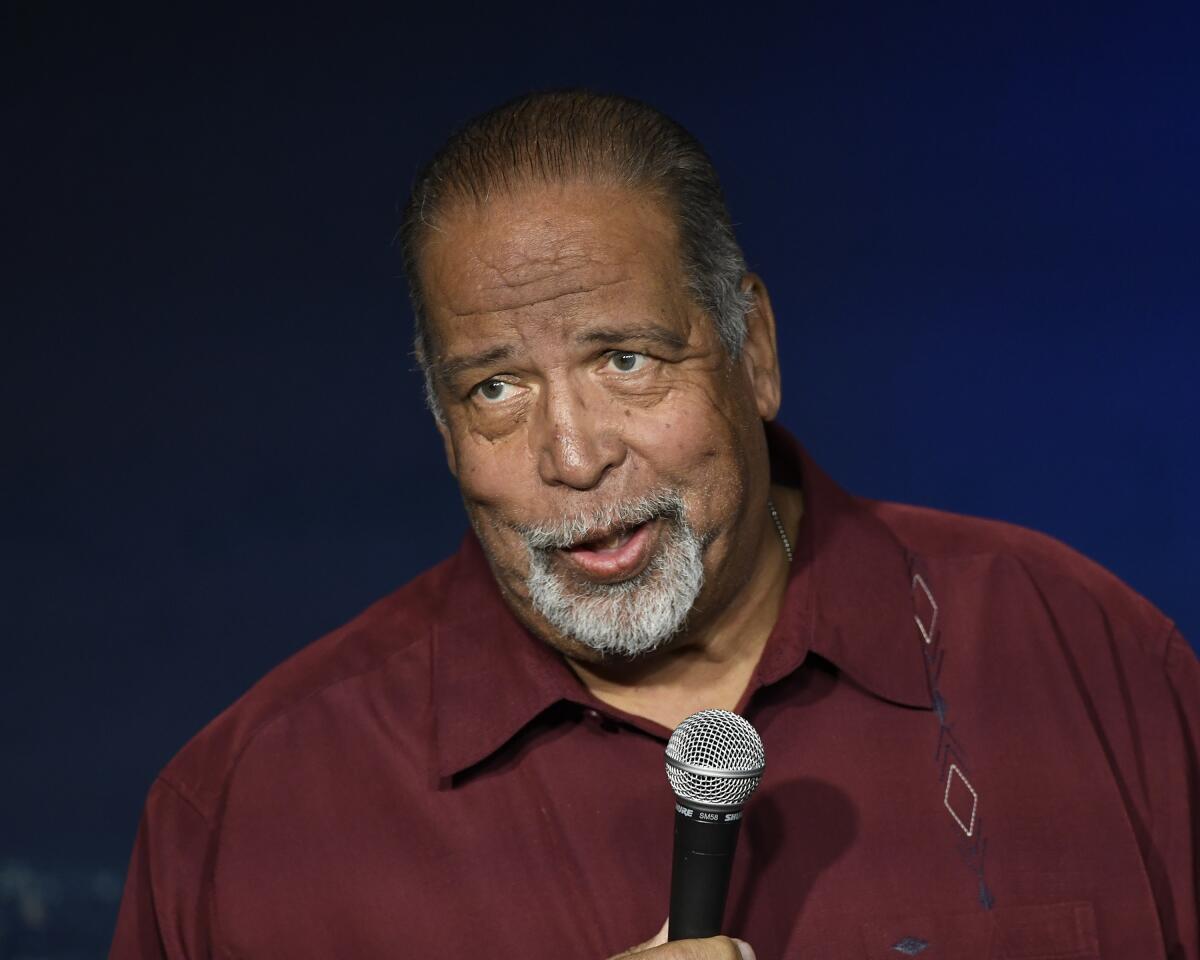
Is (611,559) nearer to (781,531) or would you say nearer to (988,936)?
(781,531)

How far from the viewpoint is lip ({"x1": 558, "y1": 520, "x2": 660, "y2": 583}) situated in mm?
2289

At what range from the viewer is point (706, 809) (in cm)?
192

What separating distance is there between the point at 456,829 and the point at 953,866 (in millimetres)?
613

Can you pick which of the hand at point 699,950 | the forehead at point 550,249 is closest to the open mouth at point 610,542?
the forehead at point 550,249

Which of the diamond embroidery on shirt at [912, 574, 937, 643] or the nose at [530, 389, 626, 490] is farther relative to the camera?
the diamond embroidery on shirt at [912, 574, 937, 643]

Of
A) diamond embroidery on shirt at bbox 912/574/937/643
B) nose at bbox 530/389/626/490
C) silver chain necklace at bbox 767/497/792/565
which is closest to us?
nose at bbox 530/389/626/490

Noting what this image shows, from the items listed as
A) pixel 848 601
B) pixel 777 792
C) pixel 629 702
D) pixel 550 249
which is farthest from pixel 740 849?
pixel 550 249

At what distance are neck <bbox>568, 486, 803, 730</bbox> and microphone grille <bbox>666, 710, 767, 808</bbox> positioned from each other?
48 cm

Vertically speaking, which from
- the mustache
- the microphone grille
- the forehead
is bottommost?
the microphone grille

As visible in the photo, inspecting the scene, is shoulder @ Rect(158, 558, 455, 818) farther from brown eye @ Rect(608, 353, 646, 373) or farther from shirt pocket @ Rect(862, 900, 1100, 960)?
shirt pocket @ Rect(862, 900, 1100, 960)

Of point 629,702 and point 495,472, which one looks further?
point 629,702

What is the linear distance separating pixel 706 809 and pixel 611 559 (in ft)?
1.48

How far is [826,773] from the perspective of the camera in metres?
2.35

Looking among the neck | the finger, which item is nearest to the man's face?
the neck
